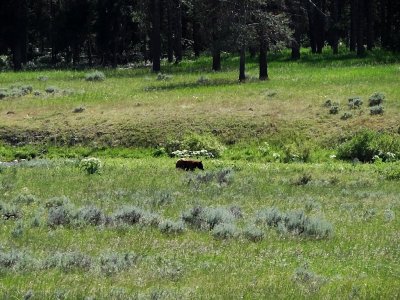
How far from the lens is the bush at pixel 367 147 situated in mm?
23297

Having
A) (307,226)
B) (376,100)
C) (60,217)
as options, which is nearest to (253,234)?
(307,226)

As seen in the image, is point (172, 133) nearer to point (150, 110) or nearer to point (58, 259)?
point (150, 110)

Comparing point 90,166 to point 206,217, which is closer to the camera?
point 206,217

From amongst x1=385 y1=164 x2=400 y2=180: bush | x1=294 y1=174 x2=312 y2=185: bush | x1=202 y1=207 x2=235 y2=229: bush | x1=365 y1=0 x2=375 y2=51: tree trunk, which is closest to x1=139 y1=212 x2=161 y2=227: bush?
x1=202 y1=207 x2=235 y2=229: bush

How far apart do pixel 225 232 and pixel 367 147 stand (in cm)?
1253

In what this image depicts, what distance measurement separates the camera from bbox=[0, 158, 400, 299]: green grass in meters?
8.87

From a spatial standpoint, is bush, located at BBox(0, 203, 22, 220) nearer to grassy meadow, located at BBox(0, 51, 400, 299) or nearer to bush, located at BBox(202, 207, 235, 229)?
grassy meadow, located at BBox(0, 51, 400, 299)

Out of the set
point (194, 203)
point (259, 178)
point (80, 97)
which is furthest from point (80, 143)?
point (194, 203)

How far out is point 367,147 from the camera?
23328 mm

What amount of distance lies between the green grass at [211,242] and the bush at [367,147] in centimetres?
361

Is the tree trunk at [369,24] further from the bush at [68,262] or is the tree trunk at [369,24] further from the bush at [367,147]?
the bush at [68,262]

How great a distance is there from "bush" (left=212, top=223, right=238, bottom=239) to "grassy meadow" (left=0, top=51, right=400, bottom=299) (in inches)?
1.1

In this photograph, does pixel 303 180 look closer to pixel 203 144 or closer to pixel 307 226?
pixel 307 226

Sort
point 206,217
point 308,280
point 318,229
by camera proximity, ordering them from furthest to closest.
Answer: point 206,217 < point 318,229 < point 308,280
